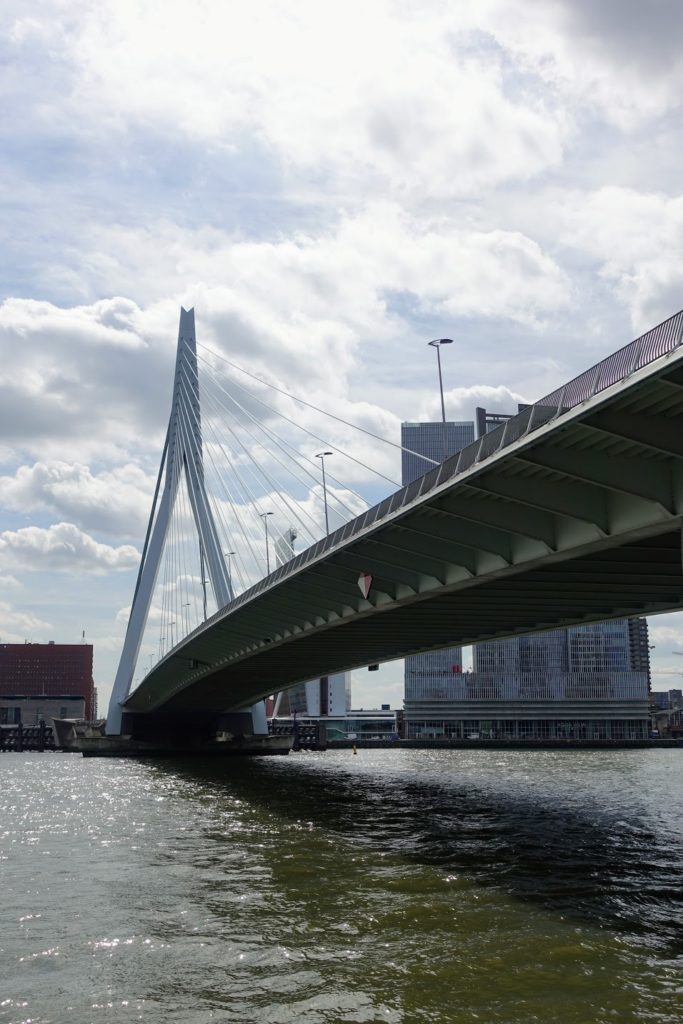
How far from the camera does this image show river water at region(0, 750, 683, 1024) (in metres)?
12.5

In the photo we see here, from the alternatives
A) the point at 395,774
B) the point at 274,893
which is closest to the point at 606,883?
the point at 274,893

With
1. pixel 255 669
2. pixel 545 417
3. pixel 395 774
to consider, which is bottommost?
pixel 395 774

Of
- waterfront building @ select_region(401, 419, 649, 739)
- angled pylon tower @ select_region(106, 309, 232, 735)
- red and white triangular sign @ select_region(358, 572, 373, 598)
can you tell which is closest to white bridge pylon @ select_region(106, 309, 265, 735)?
angled pylon tower @ select_region(106, 309, 232, 735)

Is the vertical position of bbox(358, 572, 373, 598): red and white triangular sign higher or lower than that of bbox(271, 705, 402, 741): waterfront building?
higher

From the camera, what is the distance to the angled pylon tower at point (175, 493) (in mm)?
65438

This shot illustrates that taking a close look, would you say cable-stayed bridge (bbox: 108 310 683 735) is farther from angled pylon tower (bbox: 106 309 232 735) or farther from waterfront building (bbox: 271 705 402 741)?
waterfront building (bbox: 271 705 402 741)

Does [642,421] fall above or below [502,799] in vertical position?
above

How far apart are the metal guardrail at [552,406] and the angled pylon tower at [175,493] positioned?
3474 centimetres

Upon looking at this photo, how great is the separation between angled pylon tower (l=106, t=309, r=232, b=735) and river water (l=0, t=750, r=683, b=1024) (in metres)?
32.0

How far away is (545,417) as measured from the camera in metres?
19.9

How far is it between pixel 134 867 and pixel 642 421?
14.3 meters

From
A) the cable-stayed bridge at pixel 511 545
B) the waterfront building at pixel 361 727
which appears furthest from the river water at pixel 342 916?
the waterfront building at pixel 361 727

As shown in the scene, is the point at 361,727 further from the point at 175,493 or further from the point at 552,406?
the point at 552,406

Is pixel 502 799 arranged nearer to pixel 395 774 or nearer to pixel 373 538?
pixel 373 538
